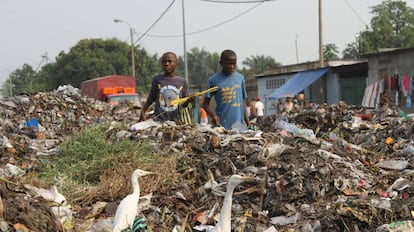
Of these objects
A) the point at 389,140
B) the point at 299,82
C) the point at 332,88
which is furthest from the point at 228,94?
the point at 299,82

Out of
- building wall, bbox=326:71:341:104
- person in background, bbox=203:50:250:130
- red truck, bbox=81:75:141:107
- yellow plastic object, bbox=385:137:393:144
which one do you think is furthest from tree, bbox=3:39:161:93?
person in background, bbox=203:50:250:130

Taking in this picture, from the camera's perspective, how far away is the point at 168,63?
642 cm

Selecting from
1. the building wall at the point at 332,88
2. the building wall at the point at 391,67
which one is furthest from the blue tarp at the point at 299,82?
the building wall at the point at 391,67

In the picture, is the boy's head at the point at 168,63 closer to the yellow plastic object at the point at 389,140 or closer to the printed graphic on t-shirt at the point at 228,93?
the printed graphic on t-shirt at the point at 228,93

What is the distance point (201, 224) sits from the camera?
437cm

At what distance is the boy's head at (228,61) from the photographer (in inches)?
238

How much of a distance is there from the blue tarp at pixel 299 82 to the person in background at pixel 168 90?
1400 cm

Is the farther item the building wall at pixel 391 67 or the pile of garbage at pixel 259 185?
the building wall at pixel 391 67

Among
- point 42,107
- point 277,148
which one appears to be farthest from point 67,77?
point 277,148

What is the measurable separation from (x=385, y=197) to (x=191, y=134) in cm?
224

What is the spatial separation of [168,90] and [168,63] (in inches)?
12.7

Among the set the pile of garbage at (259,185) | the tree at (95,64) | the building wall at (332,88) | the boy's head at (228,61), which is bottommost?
the pile of garbage at (259,185)

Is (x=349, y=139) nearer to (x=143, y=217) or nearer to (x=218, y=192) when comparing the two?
(x=218, y=192)

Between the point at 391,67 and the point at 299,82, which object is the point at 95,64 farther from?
the point at 391,67
